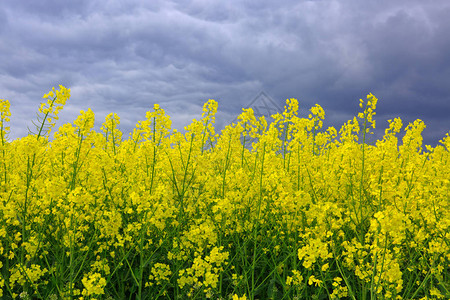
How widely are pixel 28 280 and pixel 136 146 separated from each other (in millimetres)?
3830

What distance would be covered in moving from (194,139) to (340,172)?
6.32 ft

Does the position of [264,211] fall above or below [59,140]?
below

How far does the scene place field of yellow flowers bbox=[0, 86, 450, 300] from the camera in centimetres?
332

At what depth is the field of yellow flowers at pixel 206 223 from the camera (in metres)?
3.32

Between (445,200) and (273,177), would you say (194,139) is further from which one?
(445,200)

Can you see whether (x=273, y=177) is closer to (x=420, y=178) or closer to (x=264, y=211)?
(x=264, y=211)

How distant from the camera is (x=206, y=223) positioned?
3.60 m

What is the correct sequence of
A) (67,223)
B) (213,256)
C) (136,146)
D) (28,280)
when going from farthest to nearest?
1. (136,146)
2. (28,280)
3. (67,223)
4. (213,256)

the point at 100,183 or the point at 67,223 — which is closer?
the point at 67,223

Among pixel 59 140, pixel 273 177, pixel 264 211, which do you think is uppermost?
pixel 59 140

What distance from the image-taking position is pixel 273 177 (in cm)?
385

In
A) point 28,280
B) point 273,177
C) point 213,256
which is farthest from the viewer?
point 273,177

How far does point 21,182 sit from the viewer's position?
14.3ft

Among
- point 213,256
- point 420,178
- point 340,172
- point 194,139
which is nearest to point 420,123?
point 420,178
